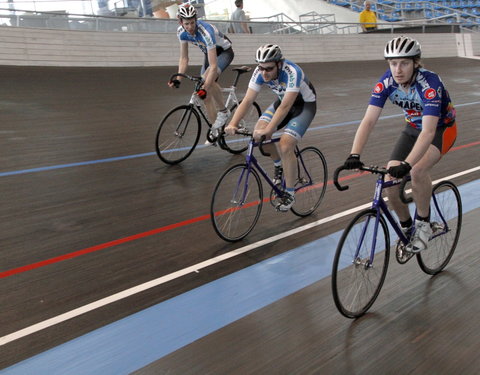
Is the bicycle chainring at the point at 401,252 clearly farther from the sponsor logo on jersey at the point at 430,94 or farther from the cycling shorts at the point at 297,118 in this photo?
the cycling shorts at the point at 297,118

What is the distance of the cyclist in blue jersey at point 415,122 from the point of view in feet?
9.78

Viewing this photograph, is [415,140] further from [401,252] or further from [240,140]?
[240,140]

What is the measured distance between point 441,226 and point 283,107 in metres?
1.58

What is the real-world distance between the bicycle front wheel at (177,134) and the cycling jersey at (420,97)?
3174 millimetres

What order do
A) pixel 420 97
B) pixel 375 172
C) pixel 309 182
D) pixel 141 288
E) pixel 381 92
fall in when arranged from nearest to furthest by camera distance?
pixel 375 172 < pixel 420 97 < pixel 381 92 < pixel 141 288 < pixel 309 182

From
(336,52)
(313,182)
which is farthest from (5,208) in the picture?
(336,52)

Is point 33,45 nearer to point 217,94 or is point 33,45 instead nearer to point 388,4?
point 217,94

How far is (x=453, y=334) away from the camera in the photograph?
283 cm

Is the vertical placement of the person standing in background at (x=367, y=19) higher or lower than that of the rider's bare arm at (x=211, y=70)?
higher

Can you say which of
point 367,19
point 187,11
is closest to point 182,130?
point 187,11

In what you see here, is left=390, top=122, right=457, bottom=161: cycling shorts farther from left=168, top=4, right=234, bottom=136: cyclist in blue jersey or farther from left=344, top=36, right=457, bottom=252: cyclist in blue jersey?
left=168, top=4, right=234, bottom=136: cyclist in blue jersey

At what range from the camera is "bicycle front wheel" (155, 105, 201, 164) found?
19.7 ft

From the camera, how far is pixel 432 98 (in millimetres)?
3014

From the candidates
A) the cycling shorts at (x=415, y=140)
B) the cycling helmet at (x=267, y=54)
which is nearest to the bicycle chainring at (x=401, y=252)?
the cycling shorts at (x=415, y=140)
